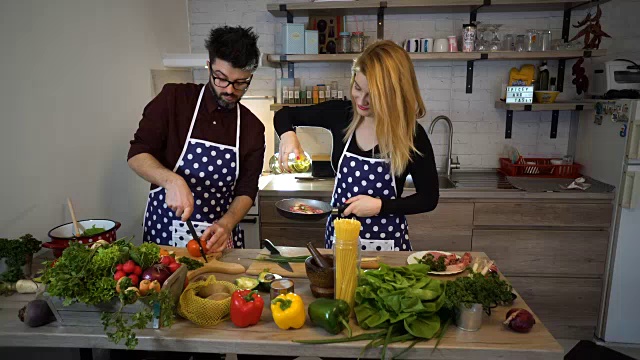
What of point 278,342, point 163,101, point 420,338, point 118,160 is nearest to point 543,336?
point 420,338

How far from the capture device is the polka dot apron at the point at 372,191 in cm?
217

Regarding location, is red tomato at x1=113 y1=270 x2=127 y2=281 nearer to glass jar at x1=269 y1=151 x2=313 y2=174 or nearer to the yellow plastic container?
glass jar at x1=269 y1=151 x2=313 y2=174

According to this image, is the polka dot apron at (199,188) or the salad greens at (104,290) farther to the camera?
the polka dot apron at (199,188)

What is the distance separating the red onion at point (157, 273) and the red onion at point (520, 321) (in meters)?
1.04

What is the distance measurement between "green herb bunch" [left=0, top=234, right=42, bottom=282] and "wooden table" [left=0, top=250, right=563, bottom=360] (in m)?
0.25

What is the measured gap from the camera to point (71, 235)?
1.96 m

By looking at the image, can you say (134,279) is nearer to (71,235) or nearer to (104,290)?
(104,290)

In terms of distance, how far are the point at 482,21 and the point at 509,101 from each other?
2.30 ft

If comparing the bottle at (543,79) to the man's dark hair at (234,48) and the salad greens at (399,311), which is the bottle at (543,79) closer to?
the man's dark hair at (234,48)

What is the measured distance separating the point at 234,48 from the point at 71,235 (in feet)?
3.45

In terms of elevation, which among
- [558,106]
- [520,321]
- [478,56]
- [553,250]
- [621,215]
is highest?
[478,56]

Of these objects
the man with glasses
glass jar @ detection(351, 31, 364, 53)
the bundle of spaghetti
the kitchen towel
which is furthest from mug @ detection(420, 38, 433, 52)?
the bundle of spaghetti

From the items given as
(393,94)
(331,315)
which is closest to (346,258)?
(331,315)

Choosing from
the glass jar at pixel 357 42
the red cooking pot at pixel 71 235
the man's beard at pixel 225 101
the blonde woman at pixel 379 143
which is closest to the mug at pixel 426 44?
the glass jar at pixel 357 42
